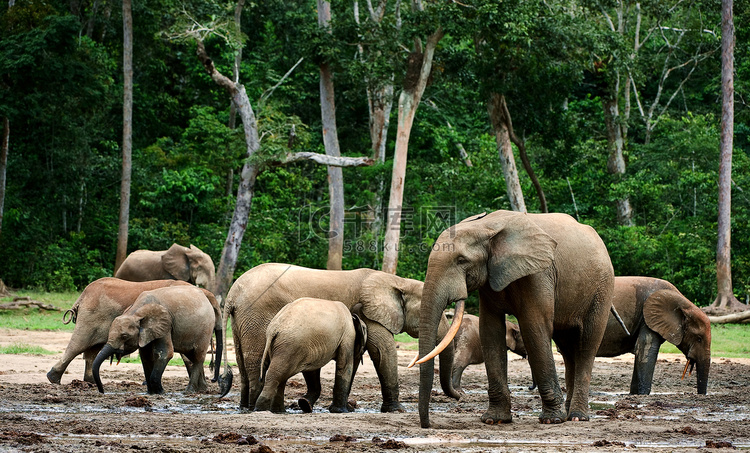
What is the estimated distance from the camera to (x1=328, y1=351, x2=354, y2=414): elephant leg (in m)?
10.5

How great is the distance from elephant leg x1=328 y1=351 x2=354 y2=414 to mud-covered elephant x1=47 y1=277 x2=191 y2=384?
3848mm

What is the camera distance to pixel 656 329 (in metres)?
12.7

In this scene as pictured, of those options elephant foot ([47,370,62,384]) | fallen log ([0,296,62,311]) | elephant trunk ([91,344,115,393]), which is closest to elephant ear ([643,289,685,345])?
elephant trunk ([91,344,115,393])

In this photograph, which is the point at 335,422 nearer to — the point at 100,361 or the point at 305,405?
the point at 305,405

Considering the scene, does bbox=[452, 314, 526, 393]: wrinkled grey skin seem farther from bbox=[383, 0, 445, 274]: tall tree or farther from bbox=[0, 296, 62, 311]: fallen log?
bbox=[0, 296, 62, 311]: fallen log

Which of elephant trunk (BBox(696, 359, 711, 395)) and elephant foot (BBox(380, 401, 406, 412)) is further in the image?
elephant trunk (BBox(696, 359, 711, 395))

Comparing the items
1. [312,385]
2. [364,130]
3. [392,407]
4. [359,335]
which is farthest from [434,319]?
[364,130]

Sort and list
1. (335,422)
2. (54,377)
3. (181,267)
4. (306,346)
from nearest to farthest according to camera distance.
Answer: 1. (335,422)
2. (306,346)
3. (54,377)
4. (181,267)

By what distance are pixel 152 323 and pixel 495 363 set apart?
488cm

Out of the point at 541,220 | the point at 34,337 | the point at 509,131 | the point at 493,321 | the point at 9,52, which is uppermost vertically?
the point at 9,52

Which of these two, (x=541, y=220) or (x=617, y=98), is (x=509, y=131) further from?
(x=541, y=220)

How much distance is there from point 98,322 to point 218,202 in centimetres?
1951

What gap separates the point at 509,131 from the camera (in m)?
25.6

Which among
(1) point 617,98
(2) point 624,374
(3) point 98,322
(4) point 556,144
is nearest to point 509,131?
(4) point 556,144
